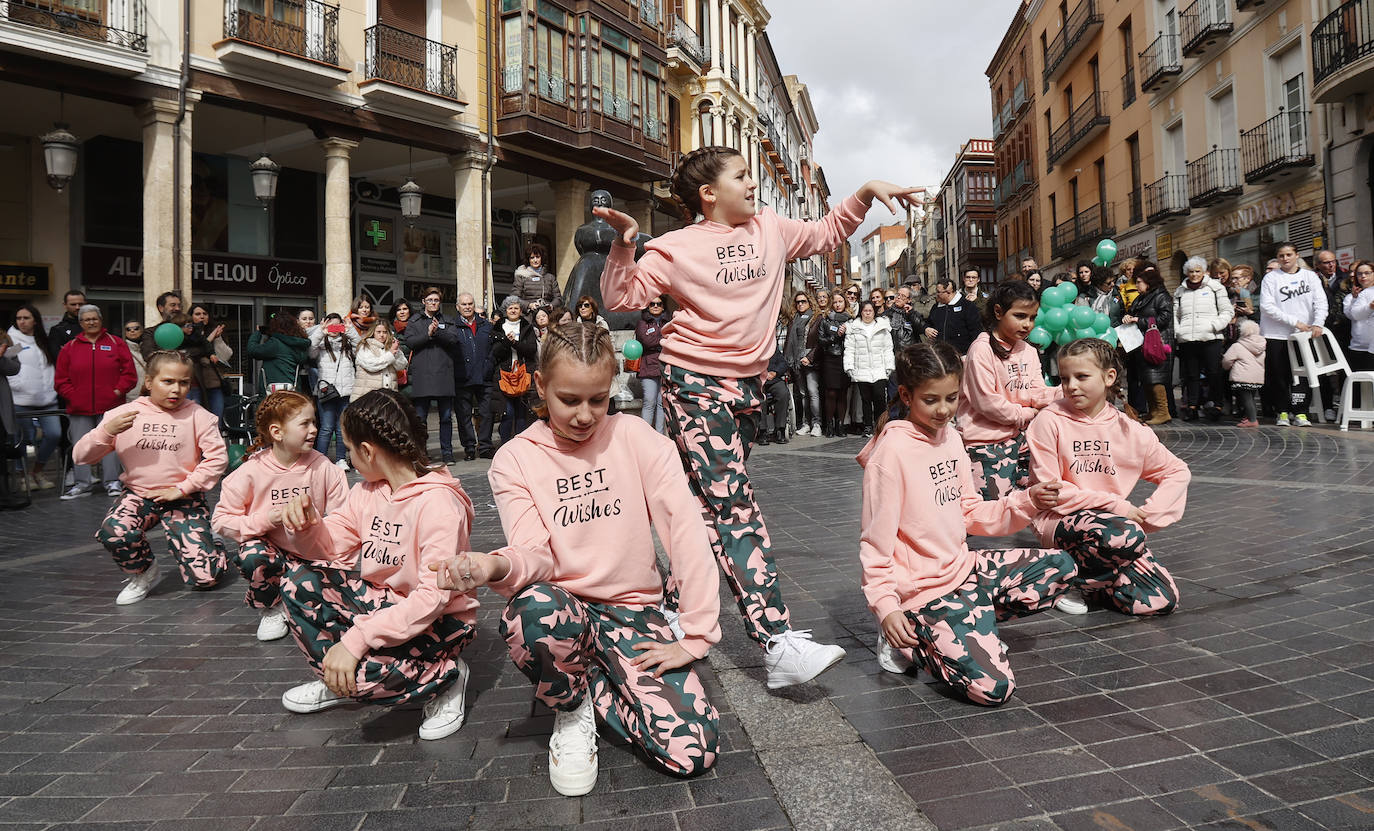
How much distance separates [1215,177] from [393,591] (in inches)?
906

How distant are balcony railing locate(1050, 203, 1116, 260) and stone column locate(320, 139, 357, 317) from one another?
22527 millimetres

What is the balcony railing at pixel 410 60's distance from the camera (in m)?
18.0

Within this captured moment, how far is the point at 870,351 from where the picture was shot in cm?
1259

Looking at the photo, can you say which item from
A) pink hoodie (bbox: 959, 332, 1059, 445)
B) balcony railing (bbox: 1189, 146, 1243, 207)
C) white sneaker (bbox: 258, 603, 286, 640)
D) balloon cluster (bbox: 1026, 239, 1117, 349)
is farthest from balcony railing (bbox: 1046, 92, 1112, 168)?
white sneaker (bbox: 258, 603, 286, 640)

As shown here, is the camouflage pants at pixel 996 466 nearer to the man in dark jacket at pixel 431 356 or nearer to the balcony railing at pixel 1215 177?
the man in dark jacket at pixel 431 356

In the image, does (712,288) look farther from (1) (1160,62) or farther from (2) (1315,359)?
(1) (1160,62)

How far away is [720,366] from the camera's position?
129 inches

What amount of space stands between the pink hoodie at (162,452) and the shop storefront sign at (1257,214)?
19.7 meters

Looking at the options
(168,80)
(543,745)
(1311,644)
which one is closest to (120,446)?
(543,745)

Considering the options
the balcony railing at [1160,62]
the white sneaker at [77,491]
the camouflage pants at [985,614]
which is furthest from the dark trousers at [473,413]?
the balcony railing at [1160,62]

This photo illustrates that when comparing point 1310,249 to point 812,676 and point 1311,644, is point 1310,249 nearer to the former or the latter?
point 1311,644

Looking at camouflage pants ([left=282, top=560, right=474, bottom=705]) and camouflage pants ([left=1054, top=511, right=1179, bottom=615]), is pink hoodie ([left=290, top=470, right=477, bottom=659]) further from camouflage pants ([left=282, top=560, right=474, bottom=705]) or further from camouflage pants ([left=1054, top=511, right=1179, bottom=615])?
camouflage pants ([left=1054, top=511, right=1179, bottom=615])

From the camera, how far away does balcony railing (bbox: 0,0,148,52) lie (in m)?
13.2

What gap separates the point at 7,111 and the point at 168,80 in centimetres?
285
